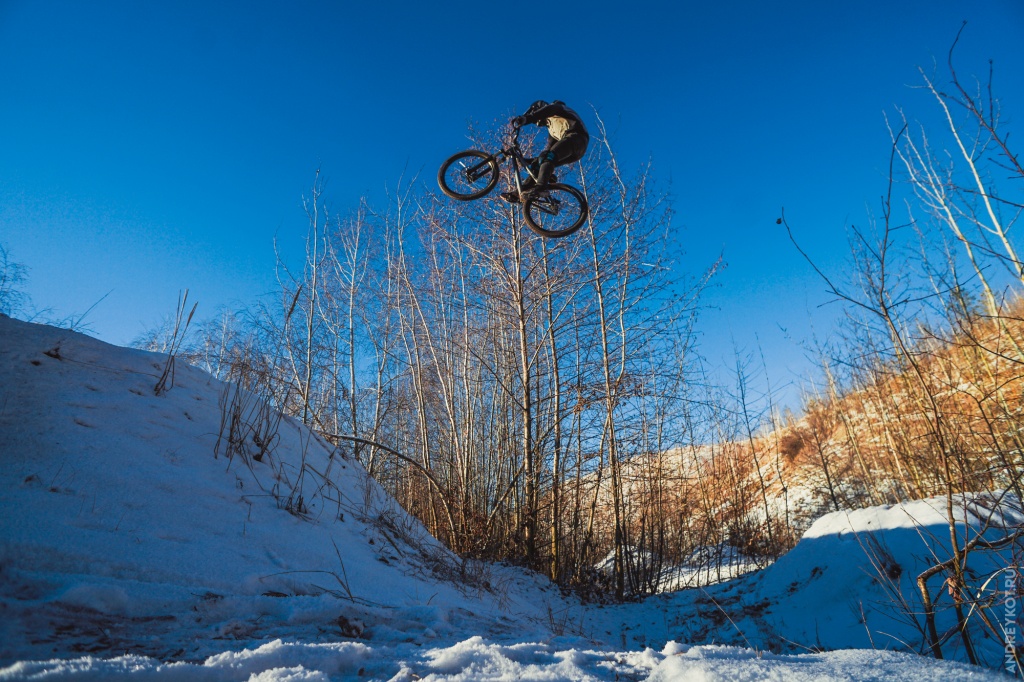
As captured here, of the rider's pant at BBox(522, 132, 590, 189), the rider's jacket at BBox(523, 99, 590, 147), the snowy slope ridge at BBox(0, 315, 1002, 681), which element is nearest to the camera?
the snowy slope ridge at BBox(0, 315, 1002, 681)

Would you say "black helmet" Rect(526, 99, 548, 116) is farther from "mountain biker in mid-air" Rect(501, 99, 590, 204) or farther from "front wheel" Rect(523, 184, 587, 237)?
"front wheel" Rect(523, 184, 587, 237)

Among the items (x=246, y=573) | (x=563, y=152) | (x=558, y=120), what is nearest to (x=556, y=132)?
(x=558, y=120)

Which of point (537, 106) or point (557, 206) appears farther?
point (557, 206)

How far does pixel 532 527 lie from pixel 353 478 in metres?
3.21

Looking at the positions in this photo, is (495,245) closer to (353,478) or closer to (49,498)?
(353,478)

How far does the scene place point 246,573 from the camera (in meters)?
2.35

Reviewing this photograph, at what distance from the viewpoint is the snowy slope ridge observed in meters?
1.45

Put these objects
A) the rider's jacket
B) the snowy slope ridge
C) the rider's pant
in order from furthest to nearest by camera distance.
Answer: the rider's pant
the rider's jacket
the snowy slope ridge

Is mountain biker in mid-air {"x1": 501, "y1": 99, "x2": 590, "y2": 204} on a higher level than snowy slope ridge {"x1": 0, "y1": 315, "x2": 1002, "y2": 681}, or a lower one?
higher

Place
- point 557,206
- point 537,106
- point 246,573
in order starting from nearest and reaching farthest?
point 246,573 → point 537,106 → point 557,206

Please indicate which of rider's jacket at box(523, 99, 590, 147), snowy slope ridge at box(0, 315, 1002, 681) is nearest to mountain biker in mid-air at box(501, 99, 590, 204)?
rider's jacket at box(523, 99, 590, 147)

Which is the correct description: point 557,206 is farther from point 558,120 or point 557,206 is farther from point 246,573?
point 246,573

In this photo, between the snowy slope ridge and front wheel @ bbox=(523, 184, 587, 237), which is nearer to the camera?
the snowy slope ridge

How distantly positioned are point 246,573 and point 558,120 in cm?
521
